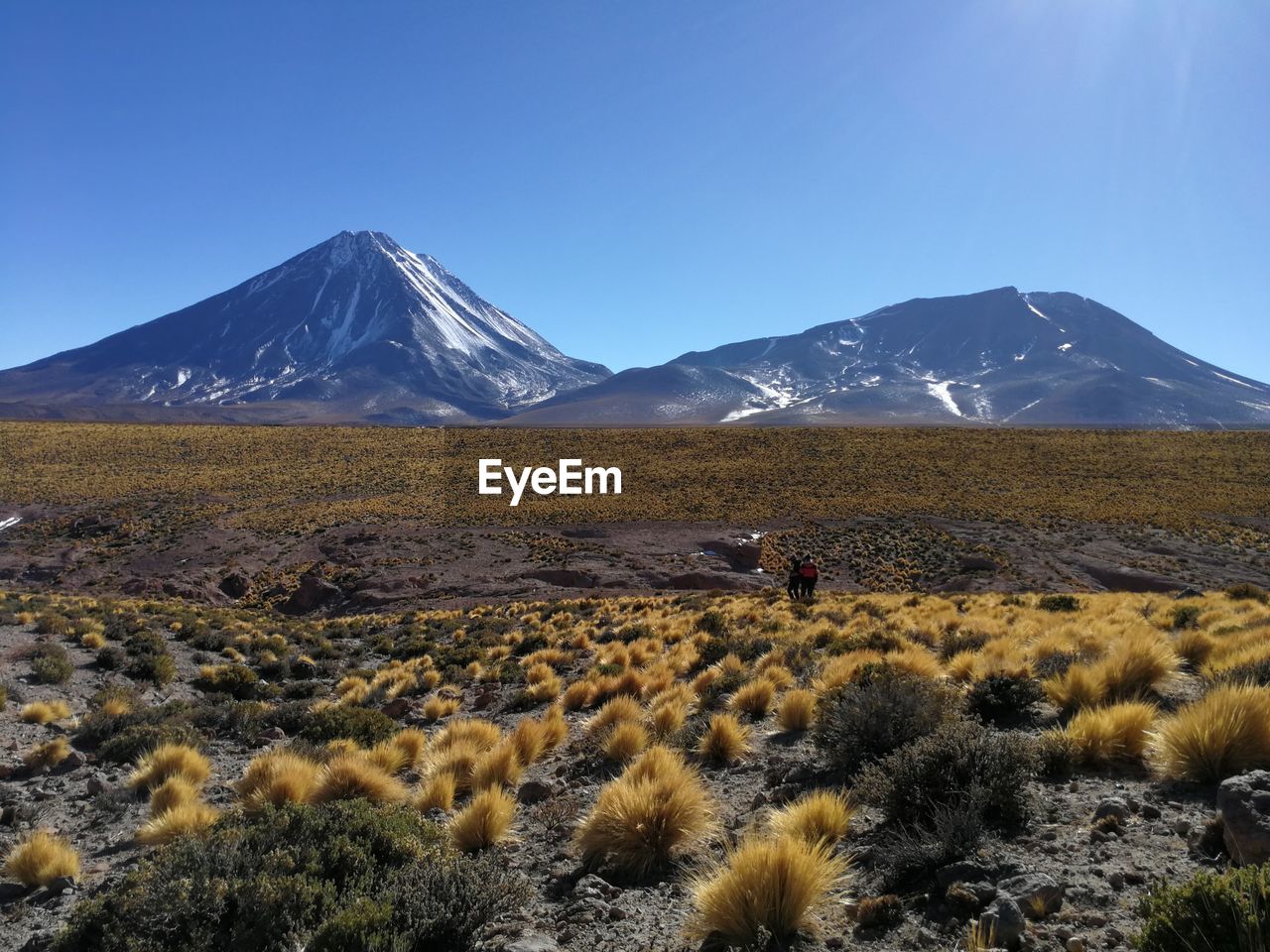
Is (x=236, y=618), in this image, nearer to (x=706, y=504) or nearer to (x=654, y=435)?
(x=706, y=504)

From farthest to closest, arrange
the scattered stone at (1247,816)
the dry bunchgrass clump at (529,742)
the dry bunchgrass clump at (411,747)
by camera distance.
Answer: the dry bunchgrass clump at (411,747) → the dry bunchgrass clump at (529,742) → the scattered stone at (1247,816)

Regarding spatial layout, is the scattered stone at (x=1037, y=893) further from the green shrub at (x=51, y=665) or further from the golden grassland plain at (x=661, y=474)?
the golden grassland plain at (x=661, y=474)

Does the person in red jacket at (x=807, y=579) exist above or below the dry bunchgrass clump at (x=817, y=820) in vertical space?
below

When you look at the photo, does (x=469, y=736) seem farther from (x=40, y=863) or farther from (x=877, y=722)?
(x=877, y=722)

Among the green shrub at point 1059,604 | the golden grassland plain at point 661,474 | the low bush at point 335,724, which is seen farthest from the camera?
the golden grassland plain at point 661,474

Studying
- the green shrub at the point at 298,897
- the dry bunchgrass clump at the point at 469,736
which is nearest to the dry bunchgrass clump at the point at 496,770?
the dry bunchgrass clump at the point at 469,736

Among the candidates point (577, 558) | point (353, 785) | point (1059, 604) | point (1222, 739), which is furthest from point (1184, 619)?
point (577, 558)

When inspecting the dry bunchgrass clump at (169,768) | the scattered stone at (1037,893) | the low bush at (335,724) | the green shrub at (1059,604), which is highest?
the scattered stone at (1037,893)

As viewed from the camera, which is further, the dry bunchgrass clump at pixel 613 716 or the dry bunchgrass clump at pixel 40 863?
the dry bunchgrass clump at pixel 613 716

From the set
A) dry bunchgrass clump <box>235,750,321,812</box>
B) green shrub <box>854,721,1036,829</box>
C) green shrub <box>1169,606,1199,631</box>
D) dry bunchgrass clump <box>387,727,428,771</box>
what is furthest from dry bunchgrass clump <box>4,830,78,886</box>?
green shrub <box>1169,606,1199,631</box>
